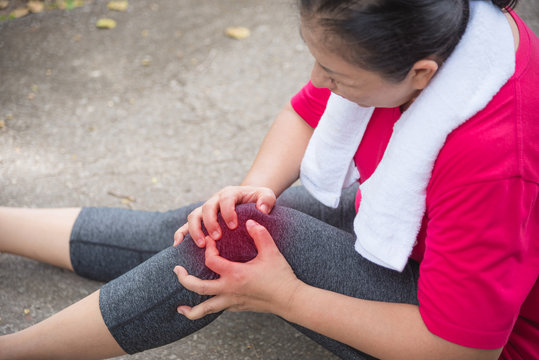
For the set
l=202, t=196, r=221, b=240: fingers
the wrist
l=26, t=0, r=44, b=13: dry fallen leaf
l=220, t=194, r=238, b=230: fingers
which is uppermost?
l=220, t=194, r=238, b=230: fingers

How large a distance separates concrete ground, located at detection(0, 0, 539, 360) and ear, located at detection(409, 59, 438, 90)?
34.9 inches

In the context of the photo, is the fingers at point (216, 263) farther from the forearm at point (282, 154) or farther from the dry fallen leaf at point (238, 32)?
the dry fallen leaf at point (238, 32)

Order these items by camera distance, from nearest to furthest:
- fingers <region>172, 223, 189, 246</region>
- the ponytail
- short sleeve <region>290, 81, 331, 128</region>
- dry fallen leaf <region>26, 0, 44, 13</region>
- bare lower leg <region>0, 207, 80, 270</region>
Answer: the ponytail, fingers <region>172, 223, 189, 246</region>, short sleeve <region>290, 81, 331, 128</region>, bare lower leg <region>0, 207, 80, 270</region>, dry fallen leaf <region>26, 0, 44, 13</region>

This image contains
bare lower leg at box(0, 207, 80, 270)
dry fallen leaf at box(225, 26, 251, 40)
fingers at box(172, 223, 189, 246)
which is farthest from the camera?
dry fallen leaf at box(225, 26, 251, 40)

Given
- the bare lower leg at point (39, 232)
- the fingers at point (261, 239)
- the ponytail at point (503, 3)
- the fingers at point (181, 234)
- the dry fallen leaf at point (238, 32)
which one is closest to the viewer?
the ponytail at point (503, 3)

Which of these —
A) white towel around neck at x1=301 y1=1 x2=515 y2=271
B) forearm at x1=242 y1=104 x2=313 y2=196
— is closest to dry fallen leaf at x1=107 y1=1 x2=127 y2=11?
forearm at x1=242 y1=104 x2=313 y2=196

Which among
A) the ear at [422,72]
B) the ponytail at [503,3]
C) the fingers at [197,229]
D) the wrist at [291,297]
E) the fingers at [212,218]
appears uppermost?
the ponytail at [503,3]

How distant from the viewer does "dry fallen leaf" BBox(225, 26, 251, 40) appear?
2.88m

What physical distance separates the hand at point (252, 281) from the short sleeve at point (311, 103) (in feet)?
1.55

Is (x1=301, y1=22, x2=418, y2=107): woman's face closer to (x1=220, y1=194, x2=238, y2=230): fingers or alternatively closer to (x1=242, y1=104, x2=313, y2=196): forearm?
(x1=220, y1=194, x2=238, y2=230): fingers

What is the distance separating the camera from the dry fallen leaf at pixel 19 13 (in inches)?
116

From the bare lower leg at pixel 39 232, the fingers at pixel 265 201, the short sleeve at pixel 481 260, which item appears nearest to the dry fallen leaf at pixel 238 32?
the bare lower leg at pixel 39 232

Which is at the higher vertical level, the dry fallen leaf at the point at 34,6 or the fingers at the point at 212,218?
the fingers at the point at 212,218

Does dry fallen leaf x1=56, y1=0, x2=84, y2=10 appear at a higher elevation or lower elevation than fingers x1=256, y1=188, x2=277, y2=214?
lower
